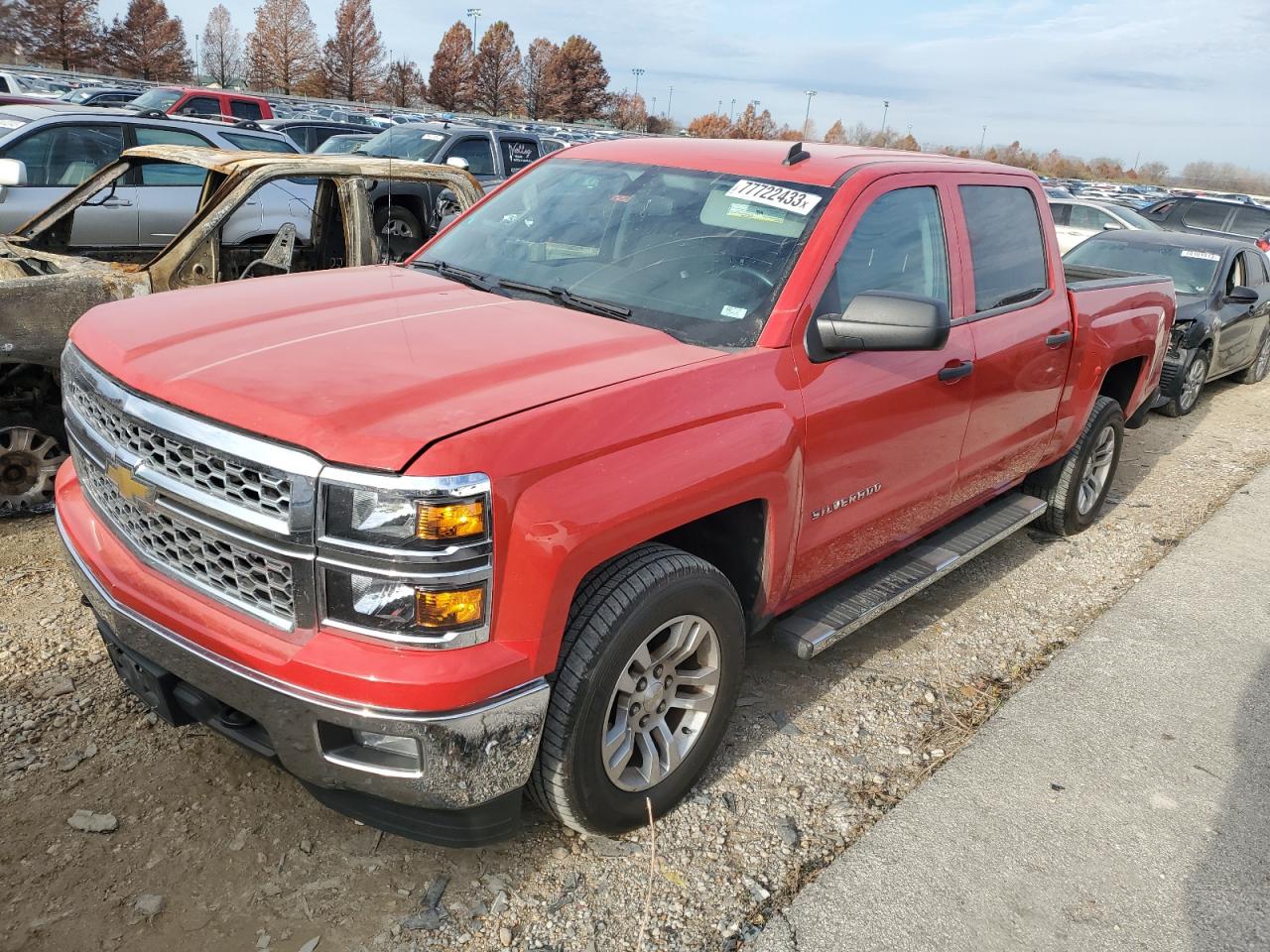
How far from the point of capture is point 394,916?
257 cm

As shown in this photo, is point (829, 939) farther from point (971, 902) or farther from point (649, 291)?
point (649, 291)

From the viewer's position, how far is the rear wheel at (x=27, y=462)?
181 inches

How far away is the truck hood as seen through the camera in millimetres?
2225

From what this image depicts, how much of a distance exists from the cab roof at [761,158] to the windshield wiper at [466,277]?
2.57ft

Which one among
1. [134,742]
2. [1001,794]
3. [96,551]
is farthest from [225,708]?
[1001,794]

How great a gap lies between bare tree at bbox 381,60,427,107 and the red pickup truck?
73940mm

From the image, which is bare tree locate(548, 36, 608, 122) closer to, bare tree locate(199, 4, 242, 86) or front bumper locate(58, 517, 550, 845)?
bare tree locate(199, 4, 242, 86)

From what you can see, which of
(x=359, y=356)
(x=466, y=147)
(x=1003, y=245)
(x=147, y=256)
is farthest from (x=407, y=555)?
(x=466, y=147)

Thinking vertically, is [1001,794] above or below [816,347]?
below

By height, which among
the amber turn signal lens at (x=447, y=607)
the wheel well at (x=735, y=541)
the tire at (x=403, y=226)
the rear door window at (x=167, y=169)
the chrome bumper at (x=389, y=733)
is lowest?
the chrome bumper at (x=389, y=733)

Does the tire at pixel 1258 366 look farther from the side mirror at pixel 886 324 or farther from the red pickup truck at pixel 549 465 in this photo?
the side mirror at pixel 886 324

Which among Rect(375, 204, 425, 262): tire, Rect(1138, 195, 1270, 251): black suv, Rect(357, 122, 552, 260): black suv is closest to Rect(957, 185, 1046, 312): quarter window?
Rect(375, 204, 425, 262): tire

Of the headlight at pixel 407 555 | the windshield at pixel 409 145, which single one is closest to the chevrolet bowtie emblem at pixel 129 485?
the headlight at pixel 407 555

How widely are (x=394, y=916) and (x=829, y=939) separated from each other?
1142 mm
